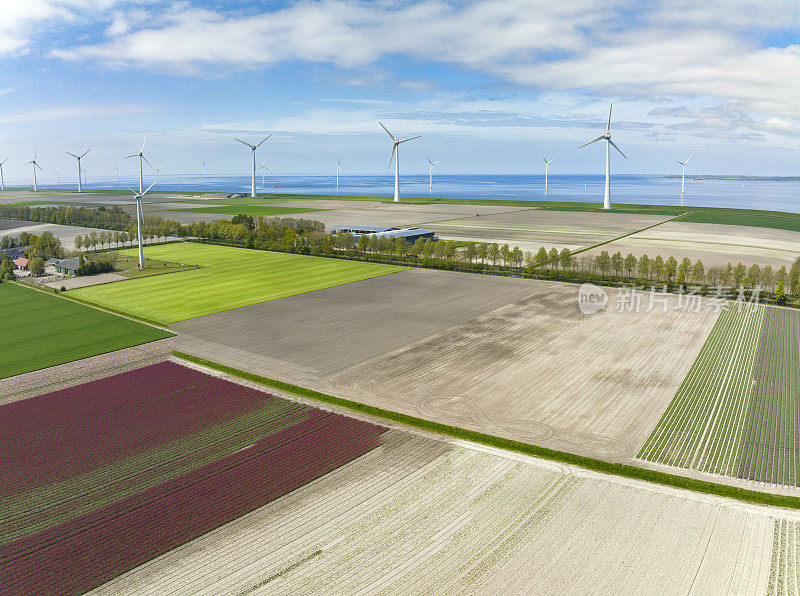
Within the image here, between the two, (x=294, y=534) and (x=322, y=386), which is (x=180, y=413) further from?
(x=294, y=534)

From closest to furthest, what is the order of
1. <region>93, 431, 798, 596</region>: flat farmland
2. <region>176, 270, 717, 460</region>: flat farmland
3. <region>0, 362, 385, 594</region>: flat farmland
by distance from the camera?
1. <region>93, 431, 798, 596</region>: flat farmland
2. <region>0, 362, 385, 594</region>: flat farmland
3. <region>176, 270, 717, 460</region>: flat farmland

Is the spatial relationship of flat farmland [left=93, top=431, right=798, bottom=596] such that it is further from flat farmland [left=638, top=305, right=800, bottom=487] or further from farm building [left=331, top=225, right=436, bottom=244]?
farm building [left=331, top=225, right=436, bottom=244]

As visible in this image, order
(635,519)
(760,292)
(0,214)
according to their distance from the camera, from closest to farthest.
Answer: (635,519) → (760,292) → (0,214)

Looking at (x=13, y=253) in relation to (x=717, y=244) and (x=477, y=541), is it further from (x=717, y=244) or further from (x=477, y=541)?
(x=717, y=244)

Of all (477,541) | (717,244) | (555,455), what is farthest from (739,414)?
(717,244)

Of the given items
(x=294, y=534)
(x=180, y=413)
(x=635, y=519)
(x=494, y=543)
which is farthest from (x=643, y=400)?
(x=180, y=413)

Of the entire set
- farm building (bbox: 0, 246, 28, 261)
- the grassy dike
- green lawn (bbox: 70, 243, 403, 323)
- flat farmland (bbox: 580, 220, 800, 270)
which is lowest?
the grassy dike

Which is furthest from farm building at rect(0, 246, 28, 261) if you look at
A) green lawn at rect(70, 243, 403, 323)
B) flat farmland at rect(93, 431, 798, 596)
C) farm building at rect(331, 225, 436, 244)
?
flat farmland at rect(93, 431, 798, 596)
